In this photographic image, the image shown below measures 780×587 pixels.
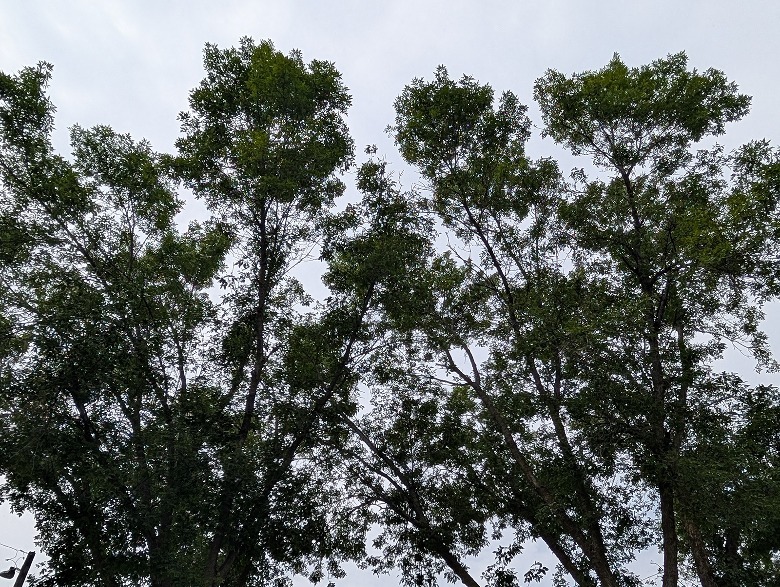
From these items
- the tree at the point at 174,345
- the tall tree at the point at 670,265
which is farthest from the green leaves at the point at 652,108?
the tree at the point at 174,345

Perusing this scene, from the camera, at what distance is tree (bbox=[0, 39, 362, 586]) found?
10.1 meters

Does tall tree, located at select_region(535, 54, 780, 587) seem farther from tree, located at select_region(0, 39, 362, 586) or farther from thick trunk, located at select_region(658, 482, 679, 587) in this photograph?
tree, located at select_region(0, 39, 362, 586)

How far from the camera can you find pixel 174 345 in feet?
39.4

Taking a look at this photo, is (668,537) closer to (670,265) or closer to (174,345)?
(670,265)

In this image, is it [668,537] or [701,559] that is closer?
[668,537]

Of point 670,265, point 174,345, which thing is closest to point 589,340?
point 670,265

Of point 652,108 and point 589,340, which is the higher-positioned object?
point 652,108

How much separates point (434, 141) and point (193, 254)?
7.58 meters

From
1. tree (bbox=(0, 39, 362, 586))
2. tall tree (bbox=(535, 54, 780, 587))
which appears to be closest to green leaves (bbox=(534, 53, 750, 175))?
tall tree (bbox=(535, 54, 780, 587))

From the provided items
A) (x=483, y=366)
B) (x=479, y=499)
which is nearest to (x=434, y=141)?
(x=483, y=366)

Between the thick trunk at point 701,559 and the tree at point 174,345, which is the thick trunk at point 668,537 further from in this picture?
the tree at point 174,345

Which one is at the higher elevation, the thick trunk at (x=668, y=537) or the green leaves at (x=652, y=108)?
the green leaves at (x=652, y=108)

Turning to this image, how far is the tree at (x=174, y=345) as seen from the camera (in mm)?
10055

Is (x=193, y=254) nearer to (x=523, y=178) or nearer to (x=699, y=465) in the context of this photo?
(x=523, y=178)
